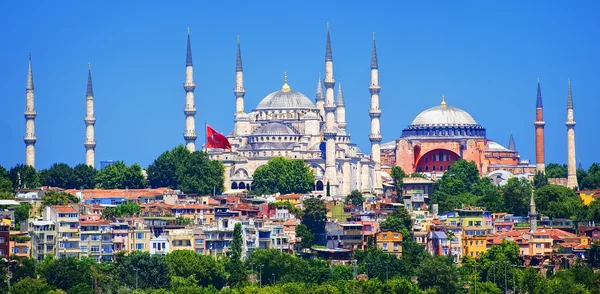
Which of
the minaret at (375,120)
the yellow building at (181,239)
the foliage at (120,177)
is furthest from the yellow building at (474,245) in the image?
the minaret at (375,120)

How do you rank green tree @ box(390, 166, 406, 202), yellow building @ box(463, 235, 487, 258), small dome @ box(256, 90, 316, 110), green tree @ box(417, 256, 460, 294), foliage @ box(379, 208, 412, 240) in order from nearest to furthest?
green tree @ box(417, 256, 460, 294)
yellow building @ box(463, 235, 487, 258)
foliage @ box(379, 208, 412, 240)
green tree @ box(390, 166, 406, 202)
small dome @ box(256, 90, 316, 110)

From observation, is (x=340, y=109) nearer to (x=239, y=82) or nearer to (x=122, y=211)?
(x=239, y=82)

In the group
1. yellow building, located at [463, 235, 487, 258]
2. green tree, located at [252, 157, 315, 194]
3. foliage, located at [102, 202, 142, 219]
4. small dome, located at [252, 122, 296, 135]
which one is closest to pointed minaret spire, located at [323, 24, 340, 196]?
green tree, located at [252, 157, 315, 194]

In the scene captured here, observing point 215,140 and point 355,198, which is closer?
point 355,198

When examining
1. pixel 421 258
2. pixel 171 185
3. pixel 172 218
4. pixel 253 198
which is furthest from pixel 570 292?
pixel 171 185

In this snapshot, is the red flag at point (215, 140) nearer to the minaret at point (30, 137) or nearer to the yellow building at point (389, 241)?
the minaret at point (30, 137)

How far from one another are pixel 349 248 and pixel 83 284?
744 inches

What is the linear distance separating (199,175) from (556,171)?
29468 millimetres

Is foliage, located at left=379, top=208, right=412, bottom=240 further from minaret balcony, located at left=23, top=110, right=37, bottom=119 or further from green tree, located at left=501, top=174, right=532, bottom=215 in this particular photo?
minaret balcony, located at left=23, top=110, right=37, bottom=119

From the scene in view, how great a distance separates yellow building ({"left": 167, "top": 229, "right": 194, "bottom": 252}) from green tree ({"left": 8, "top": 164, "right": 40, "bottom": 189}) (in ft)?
62.9

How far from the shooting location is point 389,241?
96188mm

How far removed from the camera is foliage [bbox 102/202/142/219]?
99.3 meters

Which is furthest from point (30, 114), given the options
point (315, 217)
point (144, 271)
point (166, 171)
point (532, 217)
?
point (144, 271)

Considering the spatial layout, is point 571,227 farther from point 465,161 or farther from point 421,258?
point 465,161
